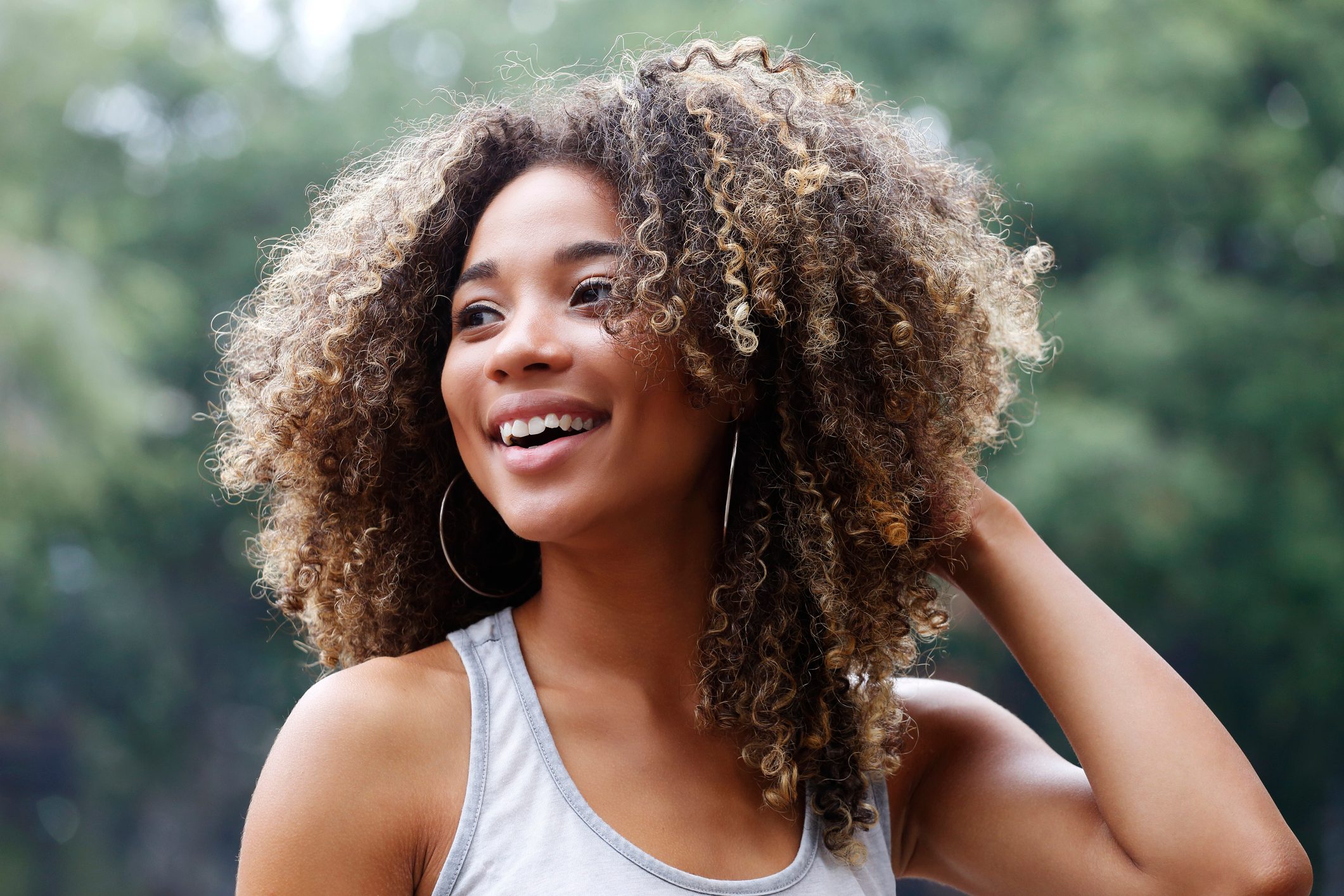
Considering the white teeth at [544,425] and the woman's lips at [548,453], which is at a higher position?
the white teeth at [544,425]

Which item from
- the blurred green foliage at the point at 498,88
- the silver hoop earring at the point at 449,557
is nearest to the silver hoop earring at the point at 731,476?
the silver hoop earring at the point at 449,557

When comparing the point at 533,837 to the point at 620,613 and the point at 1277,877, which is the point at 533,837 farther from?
the point at 1277,877

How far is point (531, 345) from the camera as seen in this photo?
70.6 inches

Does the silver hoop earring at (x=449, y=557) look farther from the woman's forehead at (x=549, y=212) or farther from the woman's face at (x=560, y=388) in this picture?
the woman's forehead at (x=549, y=212)

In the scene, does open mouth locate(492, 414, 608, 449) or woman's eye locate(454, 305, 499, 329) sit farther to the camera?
woman's eye locate(454, 305, 499, 329)

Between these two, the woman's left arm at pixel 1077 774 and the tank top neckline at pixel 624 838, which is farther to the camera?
the woman's left arm at pixel 1077 774

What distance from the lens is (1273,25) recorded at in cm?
1084

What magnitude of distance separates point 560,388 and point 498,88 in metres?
10.4

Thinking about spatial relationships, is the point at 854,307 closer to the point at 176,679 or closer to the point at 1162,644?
the point at 1162,644

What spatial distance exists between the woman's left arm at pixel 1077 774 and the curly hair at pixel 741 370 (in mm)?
101

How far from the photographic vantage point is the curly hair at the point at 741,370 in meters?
1.91

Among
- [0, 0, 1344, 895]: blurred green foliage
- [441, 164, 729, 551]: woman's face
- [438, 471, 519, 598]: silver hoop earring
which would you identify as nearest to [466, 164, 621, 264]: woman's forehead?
[441, 164, 729, 551]: woman's face

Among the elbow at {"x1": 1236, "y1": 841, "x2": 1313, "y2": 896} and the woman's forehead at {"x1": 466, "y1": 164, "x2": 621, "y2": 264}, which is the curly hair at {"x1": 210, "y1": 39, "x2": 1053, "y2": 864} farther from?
the elbow at {"x1": 1236, "y1": 841, "x2": 1313, "y2": 896}

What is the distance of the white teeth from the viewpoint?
1813 millimetres
